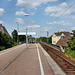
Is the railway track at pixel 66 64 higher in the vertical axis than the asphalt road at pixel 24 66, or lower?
lower

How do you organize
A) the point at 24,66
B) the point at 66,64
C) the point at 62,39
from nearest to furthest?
the point at 24,66
the point at 66,64
the point at 62,39

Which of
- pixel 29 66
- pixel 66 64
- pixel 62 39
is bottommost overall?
pixel 66 64

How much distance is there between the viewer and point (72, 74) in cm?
534

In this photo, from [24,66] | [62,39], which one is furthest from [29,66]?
[62,39]

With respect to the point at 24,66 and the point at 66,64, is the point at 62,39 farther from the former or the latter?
the point at 24,66

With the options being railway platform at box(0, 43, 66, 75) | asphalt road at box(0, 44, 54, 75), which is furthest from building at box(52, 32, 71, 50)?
railway platform at box(0, 43, 66, 75)

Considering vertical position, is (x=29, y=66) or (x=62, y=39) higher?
(x=62, y=39)

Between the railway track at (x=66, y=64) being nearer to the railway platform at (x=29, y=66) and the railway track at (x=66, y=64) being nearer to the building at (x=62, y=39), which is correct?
the railway platform at (x=29, y=66)

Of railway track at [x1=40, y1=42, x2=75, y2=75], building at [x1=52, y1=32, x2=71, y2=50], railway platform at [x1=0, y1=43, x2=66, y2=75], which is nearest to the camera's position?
railway platform at [x1=0, y1=43, x2=66, y2=75]

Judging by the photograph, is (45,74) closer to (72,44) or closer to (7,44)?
(72,44)

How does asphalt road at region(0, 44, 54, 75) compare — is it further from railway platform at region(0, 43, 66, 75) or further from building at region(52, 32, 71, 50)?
building at region(52, 32, 71, 50)

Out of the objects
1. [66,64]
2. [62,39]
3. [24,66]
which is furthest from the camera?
[62,39]

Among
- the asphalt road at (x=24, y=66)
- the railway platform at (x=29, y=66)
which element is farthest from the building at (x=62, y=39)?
the railway platform at (x=29, y=66)

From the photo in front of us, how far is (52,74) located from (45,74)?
14.2 inches
